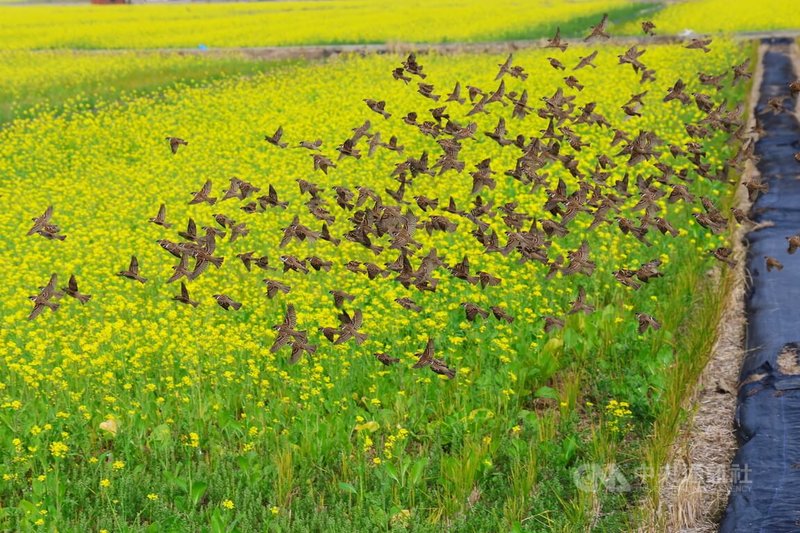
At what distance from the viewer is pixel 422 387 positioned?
22.3 ft

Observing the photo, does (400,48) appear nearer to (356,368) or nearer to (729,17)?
(729,17)

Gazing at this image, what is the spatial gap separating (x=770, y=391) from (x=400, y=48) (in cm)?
2558

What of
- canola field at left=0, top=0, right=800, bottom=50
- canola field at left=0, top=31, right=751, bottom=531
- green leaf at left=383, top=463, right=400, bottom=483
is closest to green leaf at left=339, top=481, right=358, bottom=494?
canola field at left=0, top=31, right=751, bottom=531

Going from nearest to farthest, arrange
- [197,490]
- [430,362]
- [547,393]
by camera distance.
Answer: [197,490] → [430,362] → [547,393]

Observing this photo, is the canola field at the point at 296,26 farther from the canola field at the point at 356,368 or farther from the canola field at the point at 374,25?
the canola field at the point at 356,368

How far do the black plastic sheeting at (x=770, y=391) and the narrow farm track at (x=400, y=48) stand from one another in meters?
20.9

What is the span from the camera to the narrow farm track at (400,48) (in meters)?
30.7

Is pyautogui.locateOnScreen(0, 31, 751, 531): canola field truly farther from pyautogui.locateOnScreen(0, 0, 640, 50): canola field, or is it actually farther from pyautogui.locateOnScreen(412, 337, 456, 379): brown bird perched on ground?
pyautogui.locateOnScreen(0, 0, 640, 50): canola field

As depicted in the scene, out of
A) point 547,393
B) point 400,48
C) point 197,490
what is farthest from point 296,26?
point 197,490

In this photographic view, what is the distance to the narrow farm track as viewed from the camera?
30734 mm

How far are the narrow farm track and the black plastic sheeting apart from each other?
2086 centimetres

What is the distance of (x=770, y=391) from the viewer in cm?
649

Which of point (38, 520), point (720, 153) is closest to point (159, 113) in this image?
point (720, 153)

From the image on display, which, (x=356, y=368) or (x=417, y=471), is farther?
(x=356, y=368)
